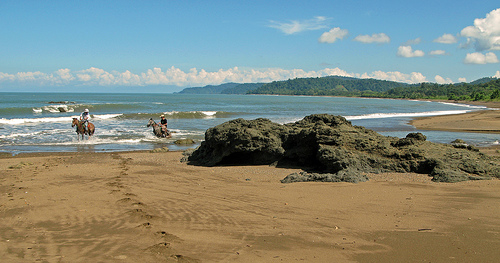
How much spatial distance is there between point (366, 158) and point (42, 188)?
7.31 metres

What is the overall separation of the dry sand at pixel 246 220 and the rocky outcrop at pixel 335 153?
0.51m

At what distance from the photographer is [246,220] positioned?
517 centimetres

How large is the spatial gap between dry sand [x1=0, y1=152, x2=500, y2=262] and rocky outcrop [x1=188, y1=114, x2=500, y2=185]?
0.51 meters

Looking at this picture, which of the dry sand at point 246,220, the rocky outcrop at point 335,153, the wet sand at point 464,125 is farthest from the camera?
the wet sand at point 464,125

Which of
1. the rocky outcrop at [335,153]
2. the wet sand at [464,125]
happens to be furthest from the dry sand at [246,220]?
the wet sand at [464,125]

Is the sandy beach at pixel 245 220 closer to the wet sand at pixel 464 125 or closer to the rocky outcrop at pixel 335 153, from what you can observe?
the rocky outcrop at pixel 335 153

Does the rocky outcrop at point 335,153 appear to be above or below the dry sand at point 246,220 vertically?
above

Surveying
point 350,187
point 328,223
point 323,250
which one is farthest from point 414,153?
point 323,250

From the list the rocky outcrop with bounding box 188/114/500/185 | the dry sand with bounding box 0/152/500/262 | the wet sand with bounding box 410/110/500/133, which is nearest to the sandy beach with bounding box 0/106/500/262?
the dry sand with bounding box 0/152/500/262

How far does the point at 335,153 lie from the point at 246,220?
3.89m

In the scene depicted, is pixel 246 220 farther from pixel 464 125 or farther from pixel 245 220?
pixel 464 125

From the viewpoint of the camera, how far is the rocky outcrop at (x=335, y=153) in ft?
26.1

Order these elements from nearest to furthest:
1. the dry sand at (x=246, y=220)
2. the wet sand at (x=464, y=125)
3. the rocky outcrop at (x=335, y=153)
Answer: the dry sand at (x=246, y=220) → the rocky outcrop at (x=335, y=153) → the wet sand at (x=464, y=125)

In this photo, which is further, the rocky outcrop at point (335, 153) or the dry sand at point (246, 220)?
the rocky outcrop at point (335, 153)
